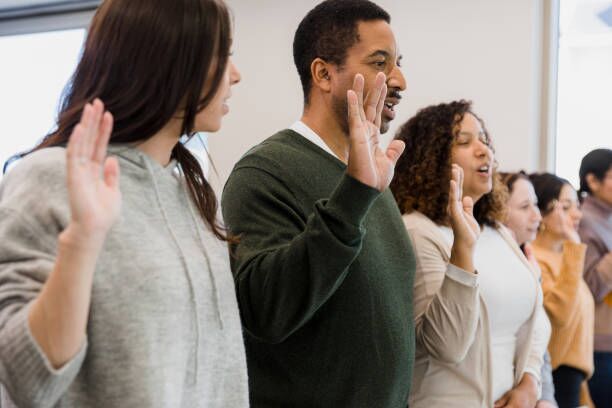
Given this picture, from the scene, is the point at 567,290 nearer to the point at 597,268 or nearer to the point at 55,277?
the point at 597,268

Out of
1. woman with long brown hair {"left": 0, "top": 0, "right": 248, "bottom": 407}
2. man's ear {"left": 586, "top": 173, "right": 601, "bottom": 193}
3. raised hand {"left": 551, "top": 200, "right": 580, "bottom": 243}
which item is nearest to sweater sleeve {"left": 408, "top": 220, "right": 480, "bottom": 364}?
woman with long brown hair {"left": 0, "top": 0, "right": 248, "bottom": 407}

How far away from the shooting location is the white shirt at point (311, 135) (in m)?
1.51

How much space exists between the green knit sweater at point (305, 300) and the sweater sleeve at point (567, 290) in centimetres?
127

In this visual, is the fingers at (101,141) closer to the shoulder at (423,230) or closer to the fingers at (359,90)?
the fingers at (359,90)

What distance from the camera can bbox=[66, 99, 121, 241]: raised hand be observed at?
2.51 ft

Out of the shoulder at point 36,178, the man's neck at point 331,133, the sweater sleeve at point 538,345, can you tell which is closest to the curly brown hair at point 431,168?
the sweater sleeve at point 538,345

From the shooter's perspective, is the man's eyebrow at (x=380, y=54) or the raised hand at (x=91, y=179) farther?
the man's eyebrow at (x=380, y=54)

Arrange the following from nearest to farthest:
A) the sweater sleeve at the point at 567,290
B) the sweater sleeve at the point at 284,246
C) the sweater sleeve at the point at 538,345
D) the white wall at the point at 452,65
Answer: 1. the sweater sleeve at the point at 284,246
2. the sweater sleeve at the point at 538,345
3. the sweater sleeve at the point at 567,290
4. the white wall at the point at 452,65

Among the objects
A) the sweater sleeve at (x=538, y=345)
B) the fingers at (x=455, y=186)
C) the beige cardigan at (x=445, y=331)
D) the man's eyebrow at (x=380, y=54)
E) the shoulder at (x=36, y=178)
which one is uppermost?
the man's eyebrow at (x=380, y=54)

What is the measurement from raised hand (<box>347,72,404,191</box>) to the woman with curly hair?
429 millimetres

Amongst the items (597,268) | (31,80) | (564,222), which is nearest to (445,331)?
(564,222)

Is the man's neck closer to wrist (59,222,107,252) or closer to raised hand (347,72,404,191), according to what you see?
raised hand (347,72,404,191)

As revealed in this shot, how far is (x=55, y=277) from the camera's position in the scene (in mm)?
772

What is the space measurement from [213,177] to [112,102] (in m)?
2.71
